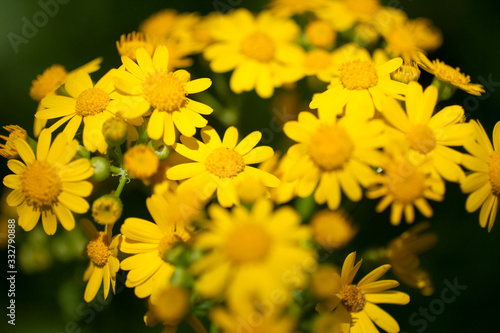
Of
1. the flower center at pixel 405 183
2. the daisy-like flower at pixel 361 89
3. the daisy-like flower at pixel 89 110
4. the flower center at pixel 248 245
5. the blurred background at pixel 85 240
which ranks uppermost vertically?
the daisy-like flower at pixel 89 110

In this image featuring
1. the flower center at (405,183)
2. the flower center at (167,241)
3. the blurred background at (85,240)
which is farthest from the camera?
the blurred background at (85,240)

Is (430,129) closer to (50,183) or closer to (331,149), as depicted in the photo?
(331,149)

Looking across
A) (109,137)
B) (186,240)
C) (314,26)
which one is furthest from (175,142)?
(314,26)

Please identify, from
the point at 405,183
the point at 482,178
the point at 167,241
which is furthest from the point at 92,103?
the point at 482,178

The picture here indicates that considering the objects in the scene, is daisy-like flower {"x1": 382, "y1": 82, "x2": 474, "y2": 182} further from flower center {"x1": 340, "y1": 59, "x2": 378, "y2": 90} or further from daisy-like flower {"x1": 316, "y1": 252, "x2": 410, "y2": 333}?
daisy-like flower {"x1": 316, "y1": 252, "x2": 410, "y2": 333}

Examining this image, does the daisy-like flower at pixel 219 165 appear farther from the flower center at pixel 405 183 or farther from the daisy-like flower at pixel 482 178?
the daisy-like flower at pixel 482 178

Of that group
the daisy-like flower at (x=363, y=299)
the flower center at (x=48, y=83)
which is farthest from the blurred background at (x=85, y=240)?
the flower center at (x=48, y=83)
